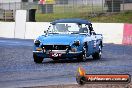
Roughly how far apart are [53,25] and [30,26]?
2058cm

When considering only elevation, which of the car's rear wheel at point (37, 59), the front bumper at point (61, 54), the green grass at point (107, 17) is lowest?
the car's rear wheel at point (37, 59)

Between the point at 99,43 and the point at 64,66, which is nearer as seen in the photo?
the point at 64,66

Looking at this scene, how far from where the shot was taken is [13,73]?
16203 mm

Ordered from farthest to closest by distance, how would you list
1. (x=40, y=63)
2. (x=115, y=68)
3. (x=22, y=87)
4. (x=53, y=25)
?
(x=53, y=25), (x=40, y=63), (x=115, y=68), (x=22, y=87)

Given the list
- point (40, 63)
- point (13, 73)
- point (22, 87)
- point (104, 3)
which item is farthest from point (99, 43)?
point (104, 3)

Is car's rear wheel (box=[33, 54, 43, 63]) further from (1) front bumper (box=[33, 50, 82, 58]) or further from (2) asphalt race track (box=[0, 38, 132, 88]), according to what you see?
(1) front bumper (box=[33, 50, 82, 58])

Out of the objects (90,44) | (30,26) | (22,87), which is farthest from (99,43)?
(30,26)

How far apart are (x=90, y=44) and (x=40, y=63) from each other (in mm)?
2045

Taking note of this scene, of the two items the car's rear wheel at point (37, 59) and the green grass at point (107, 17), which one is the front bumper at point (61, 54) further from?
the green grass at point (107, 17)

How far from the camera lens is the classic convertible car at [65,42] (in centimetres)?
1944

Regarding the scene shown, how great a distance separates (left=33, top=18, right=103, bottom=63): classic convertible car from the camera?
19.4m

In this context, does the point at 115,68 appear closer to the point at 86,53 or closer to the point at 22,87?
the point at 86,53

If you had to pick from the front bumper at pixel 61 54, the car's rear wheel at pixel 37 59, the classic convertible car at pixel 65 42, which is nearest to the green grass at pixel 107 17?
the classic convertible car at pixel 65 42

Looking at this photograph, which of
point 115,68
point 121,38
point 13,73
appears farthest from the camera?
point 121,38
